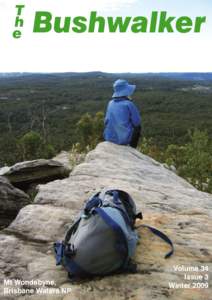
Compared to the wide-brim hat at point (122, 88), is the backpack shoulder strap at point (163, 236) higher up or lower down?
lower down

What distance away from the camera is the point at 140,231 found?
5066 mm

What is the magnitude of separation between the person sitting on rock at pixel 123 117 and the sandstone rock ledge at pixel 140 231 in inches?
69.8

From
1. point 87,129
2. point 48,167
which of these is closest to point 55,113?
point 87,129

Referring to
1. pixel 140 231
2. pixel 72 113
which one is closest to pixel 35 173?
pixel 140 231

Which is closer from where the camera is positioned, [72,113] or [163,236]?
[163,236]

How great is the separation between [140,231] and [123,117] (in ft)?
16.0

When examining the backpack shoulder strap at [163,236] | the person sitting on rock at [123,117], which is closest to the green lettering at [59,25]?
the person sitting on rock at [123,117]

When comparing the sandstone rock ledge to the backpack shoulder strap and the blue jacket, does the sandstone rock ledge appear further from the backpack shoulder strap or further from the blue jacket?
the blue jacket

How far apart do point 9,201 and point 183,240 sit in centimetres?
433

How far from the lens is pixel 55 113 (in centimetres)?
12850

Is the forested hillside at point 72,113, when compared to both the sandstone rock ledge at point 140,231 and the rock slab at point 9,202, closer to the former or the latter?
the rock slab at point 9,202

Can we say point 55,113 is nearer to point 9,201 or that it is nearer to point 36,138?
point 36,138

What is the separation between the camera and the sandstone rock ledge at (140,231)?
13.0 ft

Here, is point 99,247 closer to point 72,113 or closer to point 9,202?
point 9,202
